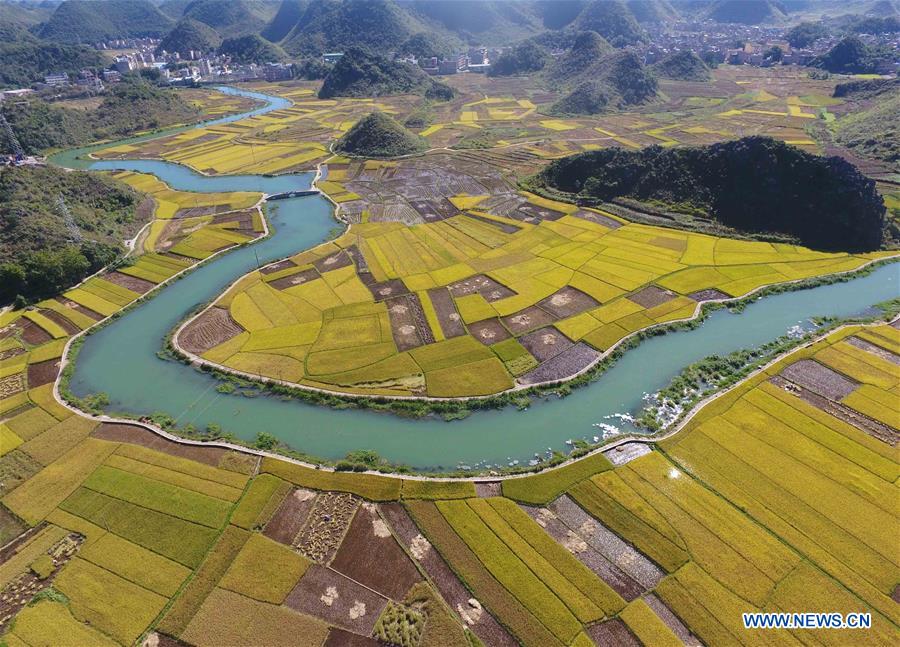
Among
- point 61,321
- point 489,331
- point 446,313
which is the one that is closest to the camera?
point 489,331

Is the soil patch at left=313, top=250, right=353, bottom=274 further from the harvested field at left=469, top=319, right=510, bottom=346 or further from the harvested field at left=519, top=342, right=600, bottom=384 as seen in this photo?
the harvested field at left=519, top=342, right=600, bottom=384

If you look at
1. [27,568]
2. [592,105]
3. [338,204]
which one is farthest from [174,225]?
[592,105]

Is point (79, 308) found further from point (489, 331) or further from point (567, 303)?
point (567, 303)

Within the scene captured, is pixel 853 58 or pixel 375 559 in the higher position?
pixel 853 58

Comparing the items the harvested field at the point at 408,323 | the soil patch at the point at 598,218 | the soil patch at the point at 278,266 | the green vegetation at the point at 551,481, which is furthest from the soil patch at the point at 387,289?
the soil patch at the point at 598,218

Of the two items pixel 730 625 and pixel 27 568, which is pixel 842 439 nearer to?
pixel 730 625

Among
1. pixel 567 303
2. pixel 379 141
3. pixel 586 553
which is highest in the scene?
pixel 379 141

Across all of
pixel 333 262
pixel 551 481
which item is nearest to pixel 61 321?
pixel 333 262
